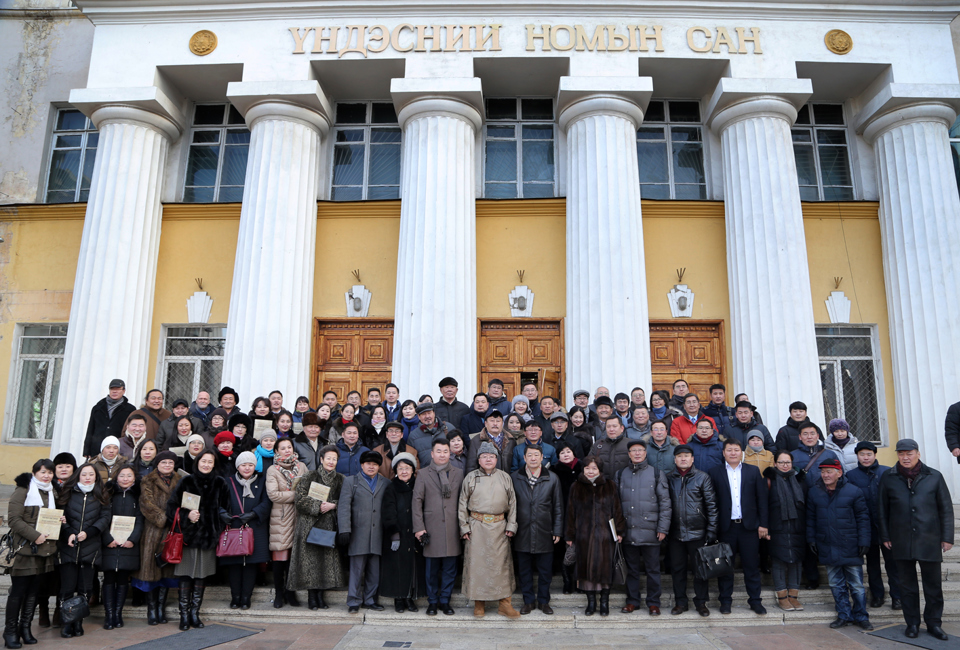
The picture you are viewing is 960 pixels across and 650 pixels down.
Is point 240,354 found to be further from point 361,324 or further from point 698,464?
point 698,464

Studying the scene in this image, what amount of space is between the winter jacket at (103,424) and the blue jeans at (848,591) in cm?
787

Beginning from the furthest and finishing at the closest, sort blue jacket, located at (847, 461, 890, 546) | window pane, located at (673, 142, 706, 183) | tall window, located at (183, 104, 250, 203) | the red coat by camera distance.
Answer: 1. tall window, located at (183, 104, 250, 203)
2. window pane, located at (673, 142, 706, 183)
3. the red coat
4. blue jacket, located at (847, 461, 890, 546)

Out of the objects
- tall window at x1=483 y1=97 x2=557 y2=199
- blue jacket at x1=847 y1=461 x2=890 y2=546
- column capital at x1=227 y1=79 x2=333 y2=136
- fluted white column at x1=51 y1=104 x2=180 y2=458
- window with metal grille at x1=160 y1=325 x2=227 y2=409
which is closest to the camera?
blue jacket at x1=847 y1=461 x2=890 y2=546

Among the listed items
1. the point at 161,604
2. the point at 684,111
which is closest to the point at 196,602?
the point at 161,604

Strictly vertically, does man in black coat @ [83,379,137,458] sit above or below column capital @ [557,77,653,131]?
below

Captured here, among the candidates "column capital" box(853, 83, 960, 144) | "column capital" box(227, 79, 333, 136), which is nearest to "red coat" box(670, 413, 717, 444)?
"column capital" box(853, 83, 960, 144)

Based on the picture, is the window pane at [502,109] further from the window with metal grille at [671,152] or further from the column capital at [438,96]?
the window with metal grille at [671,152]

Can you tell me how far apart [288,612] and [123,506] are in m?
1.79

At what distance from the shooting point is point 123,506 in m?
5.96

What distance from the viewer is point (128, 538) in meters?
5.87

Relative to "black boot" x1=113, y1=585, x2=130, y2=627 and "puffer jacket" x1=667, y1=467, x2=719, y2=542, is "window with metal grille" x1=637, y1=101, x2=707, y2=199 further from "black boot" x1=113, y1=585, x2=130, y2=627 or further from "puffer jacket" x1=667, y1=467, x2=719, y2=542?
"black boot" x1=113, y1=585, x2=130, y2=627

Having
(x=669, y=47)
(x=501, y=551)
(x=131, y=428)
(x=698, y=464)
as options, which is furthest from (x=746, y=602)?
(x=669, y=47)

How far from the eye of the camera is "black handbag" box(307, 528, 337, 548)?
622 centimetres

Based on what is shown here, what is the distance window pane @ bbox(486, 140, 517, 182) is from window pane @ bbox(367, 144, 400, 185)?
1.69m
